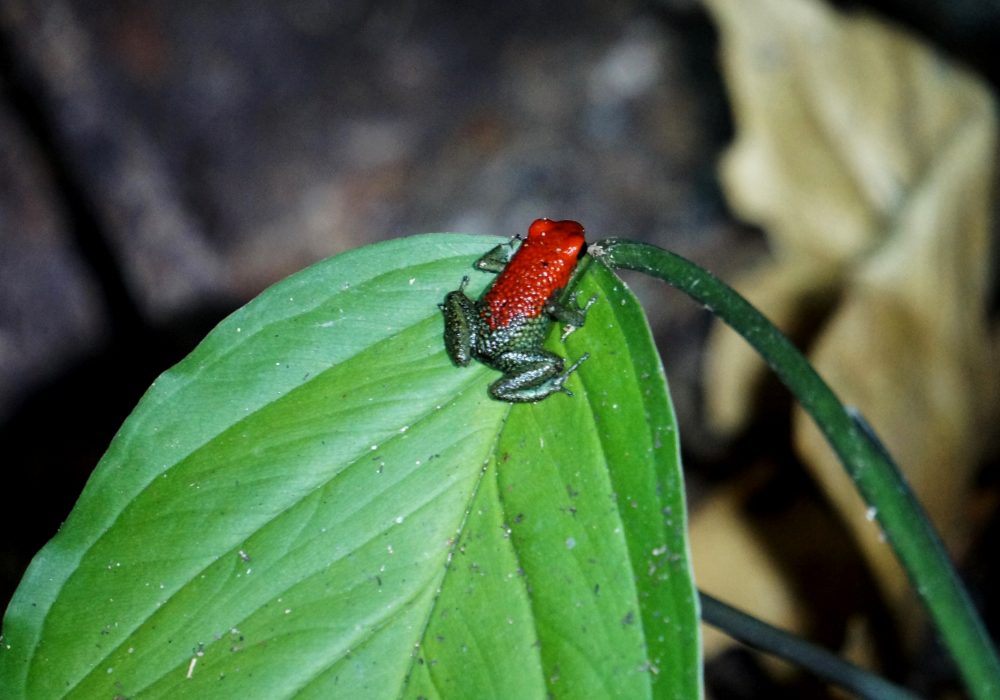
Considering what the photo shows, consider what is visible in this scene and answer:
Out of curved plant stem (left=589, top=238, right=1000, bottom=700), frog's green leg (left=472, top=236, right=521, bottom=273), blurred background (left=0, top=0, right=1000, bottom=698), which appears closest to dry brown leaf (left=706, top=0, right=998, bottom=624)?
blurred background (left=0, top=0, right=1000, bottom=698)

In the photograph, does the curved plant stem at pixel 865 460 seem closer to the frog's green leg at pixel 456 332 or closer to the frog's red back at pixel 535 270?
the frog's green leg at pixel 456 332

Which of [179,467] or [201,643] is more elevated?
[179,467]

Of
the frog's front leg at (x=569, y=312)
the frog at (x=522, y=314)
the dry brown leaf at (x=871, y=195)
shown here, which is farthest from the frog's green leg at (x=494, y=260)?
the dry brown leaf at (x=871, y=195)

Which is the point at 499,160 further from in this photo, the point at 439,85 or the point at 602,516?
the point at 602,516

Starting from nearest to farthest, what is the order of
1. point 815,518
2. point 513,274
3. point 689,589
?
point 689,589, point 513,274, point 815,518

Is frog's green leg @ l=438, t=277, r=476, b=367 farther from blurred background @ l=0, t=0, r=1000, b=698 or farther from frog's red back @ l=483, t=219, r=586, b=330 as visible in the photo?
blurred background @ l=0, t=0, r=1000, b=698

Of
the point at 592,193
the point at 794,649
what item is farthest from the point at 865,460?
the point at 592,193

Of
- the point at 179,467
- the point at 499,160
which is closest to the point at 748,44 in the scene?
the point at 499,160
